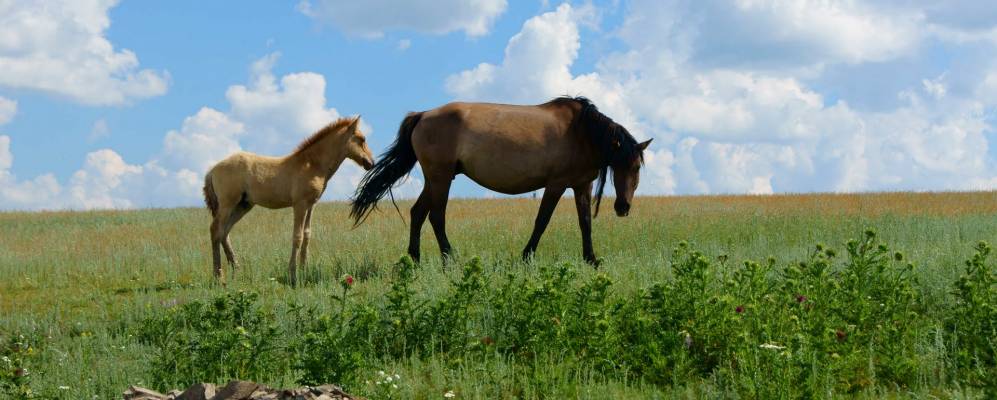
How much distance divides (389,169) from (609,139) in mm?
3126

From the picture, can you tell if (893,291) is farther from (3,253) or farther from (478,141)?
(3,253)

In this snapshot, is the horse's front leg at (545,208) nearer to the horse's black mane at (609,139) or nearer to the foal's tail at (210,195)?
the horse's black mane at (609,139)

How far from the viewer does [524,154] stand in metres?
11.1

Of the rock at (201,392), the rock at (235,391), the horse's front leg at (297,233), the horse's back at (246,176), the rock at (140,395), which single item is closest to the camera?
the rock at (235,391)

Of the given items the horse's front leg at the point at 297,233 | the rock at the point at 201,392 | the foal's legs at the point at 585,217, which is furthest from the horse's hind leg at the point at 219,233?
the rock at the point at 201,392

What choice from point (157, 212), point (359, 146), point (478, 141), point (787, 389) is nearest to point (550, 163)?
point (478, 141)

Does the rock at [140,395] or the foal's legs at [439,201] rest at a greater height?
the foal's legs at [439,201]

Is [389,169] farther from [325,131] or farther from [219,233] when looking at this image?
[219,233]

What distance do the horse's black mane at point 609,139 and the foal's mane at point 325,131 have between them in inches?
125

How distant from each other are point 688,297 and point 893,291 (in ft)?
5.81

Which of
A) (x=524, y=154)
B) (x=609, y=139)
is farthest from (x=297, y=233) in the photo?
(x=609, y=139)

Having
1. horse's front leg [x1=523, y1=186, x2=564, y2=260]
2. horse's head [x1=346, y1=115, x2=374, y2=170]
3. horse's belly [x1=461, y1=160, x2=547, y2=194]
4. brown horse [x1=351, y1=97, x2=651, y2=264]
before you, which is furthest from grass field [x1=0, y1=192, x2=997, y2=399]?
horse's head [x1=346, y1=115, x2=374, y2=170]

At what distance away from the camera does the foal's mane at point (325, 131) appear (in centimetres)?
1153

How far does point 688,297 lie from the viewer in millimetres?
6289
